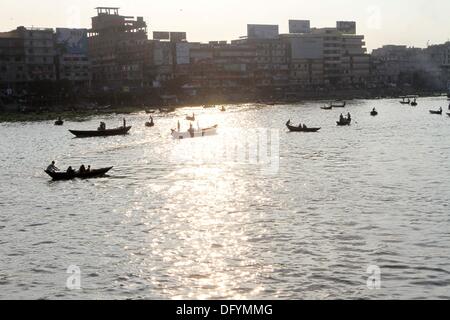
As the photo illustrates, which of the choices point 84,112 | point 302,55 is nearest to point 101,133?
point 84,112

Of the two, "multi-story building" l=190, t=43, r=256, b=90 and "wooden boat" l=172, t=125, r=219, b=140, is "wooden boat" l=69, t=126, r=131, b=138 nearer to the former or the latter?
"wooden boat" l=172, t=125, r=219, b=140

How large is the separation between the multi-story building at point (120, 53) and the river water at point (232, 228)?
4533 inches

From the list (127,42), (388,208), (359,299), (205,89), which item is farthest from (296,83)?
(359,299)

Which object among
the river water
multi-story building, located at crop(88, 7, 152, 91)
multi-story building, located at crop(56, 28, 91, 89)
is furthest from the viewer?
multi-story building, located at crop(88, 7, 152, 91)

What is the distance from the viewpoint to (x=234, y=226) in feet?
89.5

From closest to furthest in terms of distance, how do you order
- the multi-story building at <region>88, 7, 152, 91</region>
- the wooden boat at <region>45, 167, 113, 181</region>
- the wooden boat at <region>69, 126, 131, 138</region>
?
the wooden boat at <region>45, 167, 113, 181</region>
the wooden boat at <region>69, 126, 131, 138</region>
the multi-story building at <region>88, 7, 152, 91</region>

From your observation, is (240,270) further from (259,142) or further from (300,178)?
(259,142)

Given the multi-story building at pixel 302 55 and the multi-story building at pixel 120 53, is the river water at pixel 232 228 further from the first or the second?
the multi-story building at pixel 302 55

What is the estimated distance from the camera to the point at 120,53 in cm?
17000

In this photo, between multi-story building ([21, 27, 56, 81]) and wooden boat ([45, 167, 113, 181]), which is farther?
multi-story building ([21, 27, 56, 81])

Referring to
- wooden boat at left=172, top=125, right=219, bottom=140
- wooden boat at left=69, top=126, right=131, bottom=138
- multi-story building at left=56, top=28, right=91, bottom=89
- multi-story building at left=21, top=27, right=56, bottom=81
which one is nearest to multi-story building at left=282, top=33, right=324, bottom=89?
multi-story building at left=56, top=28, right=91, bottom=89

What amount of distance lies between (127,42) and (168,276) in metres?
156

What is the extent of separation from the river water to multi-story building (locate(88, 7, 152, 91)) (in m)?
115

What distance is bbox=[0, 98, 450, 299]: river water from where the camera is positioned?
19.8 meters
